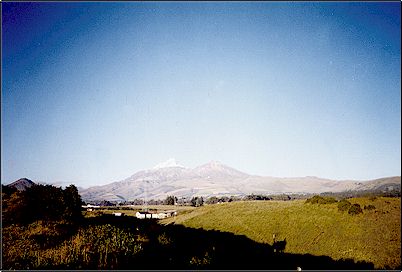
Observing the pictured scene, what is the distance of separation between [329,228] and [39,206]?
27.4 m

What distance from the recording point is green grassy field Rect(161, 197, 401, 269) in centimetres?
2408

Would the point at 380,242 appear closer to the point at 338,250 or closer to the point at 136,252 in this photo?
the point at 338,250

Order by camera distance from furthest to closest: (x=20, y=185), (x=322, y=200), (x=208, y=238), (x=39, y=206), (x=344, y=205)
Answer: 1. (x=322, y=200)
2. (x=344, y=205)
3. (x=20, y=185)
4. (x=208, y=238)
5. (x=39, y=206)

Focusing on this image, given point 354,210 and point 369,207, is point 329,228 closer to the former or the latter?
point 354,210

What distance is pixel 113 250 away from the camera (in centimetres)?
1333

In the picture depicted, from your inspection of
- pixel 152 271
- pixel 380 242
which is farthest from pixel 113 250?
pixel 380 242

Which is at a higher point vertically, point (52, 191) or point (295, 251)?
point (52, 191)

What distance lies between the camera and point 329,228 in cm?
2922

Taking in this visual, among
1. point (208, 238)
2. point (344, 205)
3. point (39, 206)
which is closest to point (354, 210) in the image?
point (344, 205)

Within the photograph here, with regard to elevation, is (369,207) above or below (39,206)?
below

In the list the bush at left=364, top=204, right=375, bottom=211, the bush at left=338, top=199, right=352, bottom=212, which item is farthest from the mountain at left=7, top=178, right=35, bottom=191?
the bush at left=364, top=204, right=375, bottom=211

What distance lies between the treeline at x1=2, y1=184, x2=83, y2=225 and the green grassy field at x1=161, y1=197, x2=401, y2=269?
64.1 feet

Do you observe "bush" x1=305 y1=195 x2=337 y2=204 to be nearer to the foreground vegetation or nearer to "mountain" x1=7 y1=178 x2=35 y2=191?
the foreground vegetation

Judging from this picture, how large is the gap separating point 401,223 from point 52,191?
31858 millimetres
